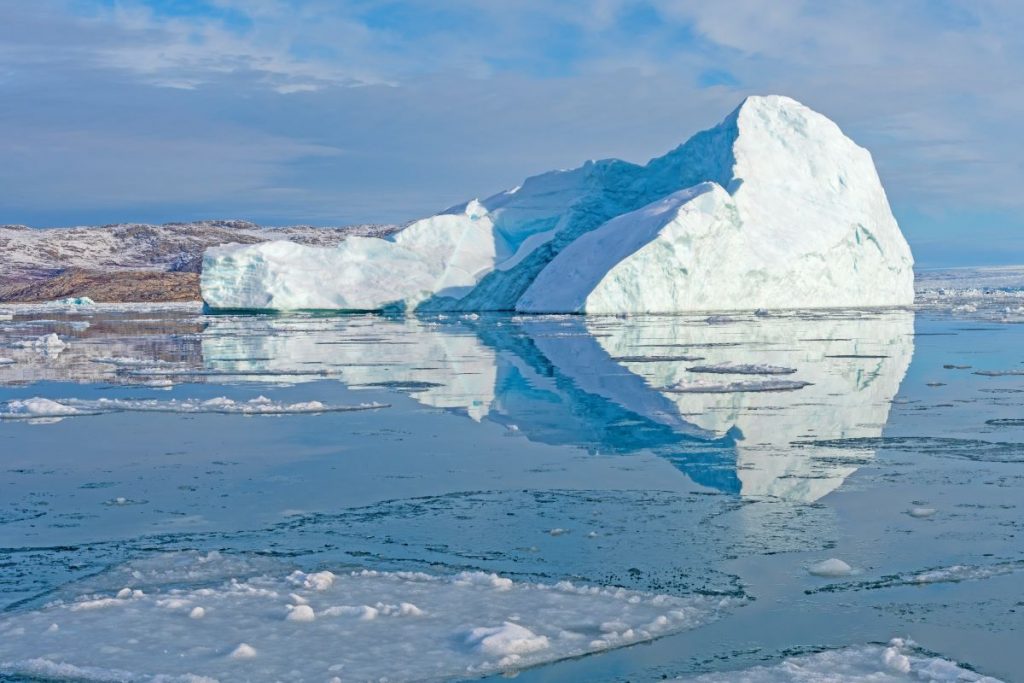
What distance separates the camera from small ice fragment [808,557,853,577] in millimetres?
4820

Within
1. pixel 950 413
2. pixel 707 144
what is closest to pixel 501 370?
pixel 950 413

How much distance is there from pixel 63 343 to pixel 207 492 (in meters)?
17.3

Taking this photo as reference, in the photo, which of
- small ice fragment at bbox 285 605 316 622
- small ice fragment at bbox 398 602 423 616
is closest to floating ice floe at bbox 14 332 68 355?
small ice fragment at bbox 285 605 316 622

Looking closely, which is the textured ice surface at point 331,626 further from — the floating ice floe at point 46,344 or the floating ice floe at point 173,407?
the floating ice floe at point 46,344

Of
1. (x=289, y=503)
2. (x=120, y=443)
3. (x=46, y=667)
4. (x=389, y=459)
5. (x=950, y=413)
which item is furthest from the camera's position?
(x=950, y=413)

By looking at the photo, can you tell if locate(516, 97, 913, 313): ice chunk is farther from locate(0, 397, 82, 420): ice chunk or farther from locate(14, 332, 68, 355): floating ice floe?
locate(0, 397, 82, 420): ice chunk

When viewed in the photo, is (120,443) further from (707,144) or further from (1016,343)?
(707,144)

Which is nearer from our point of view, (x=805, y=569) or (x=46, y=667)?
(x=46, y=667)

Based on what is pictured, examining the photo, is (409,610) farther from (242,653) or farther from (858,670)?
(858,670)

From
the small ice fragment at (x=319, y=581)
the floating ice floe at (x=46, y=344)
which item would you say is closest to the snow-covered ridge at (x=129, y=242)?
the floating ice floe at (x=46, y=344)

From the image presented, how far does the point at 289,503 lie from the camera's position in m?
6.54

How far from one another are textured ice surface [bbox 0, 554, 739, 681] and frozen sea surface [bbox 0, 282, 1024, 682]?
0.05ft

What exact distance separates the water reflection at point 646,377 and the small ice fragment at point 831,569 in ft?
4.84

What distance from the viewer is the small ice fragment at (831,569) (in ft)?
15.8
